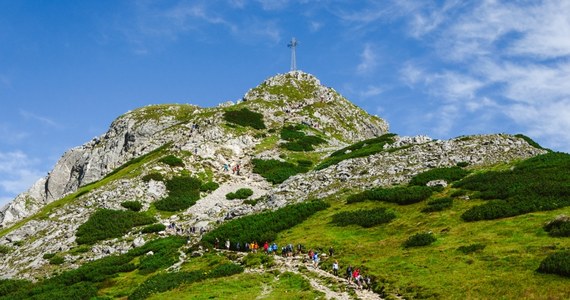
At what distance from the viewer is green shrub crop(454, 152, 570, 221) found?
143 ft

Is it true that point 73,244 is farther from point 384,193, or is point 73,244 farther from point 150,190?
point 384,193

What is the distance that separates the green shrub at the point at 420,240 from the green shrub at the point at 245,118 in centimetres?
7429

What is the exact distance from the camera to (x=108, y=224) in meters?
64.5

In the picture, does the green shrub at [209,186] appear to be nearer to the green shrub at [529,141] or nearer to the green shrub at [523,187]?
the green shrub at [523,187]

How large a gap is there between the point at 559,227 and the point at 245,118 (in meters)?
85.6

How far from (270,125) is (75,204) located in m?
54.8

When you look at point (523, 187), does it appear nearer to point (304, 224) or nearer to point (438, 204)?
point (438, 204)

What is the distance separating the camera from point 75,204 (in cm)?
7288

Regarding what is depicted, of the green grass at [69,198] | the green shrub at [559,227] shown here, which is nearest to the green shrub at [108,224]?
the green grass at [69,198]

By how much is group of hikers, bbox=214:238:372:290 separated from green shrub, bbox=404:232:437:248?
5.99 m

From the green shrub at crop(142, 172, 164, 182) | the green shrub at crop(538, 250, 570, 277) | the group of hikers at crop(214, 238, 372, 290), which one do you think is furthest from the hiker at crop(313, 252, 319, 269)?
the green shrub at crop(142, 172, 164, 182)

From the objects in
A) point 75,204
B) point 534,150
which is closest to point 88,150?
point 75,204

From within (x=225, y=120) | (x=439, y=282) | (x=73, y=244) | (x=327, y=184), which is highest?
(x=225, y=120)

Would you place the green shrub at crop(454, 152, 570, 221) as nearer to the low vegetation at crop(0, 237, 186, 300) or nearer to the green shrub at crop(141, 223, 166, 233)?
the low vegetation at crop(0, 237, 186, 300)
